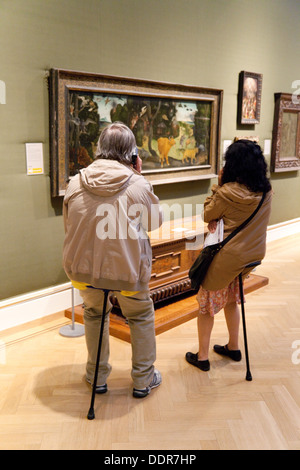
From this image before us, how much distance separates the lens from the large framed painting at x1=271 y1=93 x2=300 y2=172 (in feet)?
26.3

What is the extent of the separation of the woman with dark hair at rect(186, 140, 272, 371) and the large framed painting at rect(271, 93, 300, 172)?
4.97 m

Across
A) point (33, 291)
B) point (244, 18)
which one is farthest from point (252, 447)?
point (244, 18)

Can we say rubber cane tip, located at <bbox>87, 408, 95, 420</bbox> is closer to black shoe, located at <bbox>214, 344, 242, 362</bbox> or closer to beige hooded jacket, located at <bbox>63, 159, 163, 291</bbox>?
beige hooded jacket, located at <bbox>63, 159, 163, 291</bbox>

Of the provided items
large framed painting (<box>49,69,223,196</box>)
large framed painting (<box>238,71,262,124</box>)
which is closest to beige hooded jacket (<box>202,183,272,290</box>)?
Answer: large framed painting (<box>49,69,223,196</box>)

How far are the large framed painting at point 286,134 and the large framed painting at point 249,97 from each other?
27.6 inches

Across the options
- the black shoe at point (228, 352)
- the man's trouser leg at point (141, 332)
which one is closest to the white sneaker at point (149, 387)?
the man's trouser leg at point (141, 332)

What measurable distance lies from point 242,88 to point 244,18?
103cm

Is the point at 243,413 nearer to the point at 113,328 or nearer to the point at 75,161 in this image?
the point at 113,328

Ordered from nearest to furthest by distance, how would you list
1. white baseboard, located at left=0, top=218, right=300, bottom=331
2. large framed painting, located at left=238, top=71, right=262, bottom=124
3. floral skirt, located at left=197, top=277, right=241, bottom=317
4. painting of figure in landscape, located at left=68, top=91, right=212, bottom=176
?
floral skirt, located at left=197, top=277, right=241, bottom=317, white baseboard, located at left=0, top=218, right=300, bottom=331, painting of figure in landscape, located at left=68, top=91, right=212, bottom=176, large framed painting, located at left=238, top=71, right=262, bottom=124

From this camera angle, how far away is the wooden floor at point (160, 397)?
9.72ft

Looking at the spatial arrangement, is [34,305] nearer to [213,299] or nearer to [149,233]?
[149,233]

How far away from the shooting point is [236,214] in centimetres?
346

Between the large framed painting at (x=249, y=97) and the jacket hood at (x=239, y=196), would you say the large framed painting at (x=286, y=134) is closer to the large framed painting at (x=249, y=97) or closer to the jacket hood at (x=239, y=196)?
the large framed painting at (x=249, y=97)

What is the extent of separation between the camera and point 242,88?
7.04m
